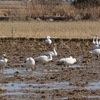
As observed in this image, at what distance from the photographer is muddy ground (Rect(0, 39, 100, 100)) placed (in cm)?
1220

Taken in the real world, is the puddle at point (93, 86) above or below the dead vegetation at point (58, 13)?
above

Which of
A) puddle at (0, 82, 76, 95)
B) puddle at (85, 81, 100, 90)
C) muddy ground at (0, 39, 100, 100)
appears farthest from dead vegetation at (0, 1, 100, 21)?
puddle at (0, 82, 76, 95)

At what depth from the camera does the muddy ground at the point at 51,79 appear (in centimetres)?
1220

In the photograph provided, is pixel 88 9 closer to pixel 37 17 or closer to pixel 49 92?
pixel 37 17

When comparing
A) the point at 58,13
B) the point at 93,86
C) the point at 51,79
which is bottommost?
the point at 58,13

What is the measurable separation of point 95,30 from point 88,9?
604 inches

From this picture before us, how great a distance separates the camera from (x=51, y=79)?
14.9m

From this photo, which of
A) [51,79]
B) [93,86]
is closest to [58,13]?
[51,79]

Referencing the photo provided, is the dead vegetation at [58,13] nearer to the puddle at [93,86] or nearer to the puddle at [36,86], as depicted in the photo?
the puddle at [93,86]

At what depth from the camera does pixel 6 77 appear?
15438 millimetres


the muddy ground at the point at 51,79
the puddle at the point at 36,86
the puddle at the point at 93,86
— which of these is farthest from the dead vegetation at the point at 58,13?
the puddle at the point at 36,86

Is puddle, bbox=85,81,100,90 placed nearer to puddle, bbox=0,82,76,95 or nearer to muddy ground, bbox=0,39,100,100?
muddy ground, bbox=0,39,100,100

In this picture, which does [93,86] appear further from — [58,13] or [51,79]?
[58,13]

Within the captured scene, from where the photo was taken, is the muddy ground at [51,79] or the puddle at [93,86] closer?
the muddy ground at [51,79]
